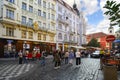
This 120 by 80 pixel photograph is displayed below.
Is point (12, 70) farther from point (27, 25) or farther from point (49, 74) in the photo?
point (27, 25)

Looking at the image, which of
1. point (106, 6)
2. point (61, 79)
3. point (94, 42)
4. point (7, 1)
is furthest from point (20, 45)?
point (94, 42)

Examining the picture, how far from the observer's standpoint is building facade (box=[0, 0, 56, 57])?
33.4 metres

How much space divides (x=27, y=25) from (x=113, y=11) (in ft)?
119

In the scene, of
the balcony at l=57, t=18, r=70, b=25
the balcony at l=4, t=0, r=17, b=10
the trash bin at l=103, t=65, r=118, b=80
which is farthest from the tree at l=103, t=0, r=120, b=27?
the balcony at l=57, t=18, r=70, b=25

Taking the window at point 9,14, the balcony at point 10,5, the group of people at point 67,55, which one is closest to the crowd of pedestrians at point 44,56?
the group of people at point 67,55

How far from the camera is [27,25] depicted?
39219mm

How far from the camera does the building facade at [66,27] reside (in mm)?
53713

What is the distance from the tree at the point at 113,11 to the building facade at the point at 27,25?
30532mm

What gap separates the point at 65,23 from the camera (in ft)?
188

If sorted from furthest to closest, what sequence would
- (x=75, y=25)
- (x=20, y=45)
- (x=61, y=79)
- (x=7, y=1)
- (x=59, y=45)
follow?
(x=75, y=25), (x=59, y=45), (x=20, y=45), (x=7, y=1), (x=61, y=79)

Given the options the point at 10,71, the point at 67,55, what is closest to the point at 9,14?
the point at 67,55

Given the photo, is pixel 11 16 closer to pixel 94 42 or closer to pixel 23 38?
pixel 23 38

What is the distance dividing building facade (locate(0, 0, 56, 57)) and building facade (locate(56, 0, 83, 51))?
302cm

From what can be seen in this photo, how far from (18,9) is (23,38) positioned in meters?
5.80
